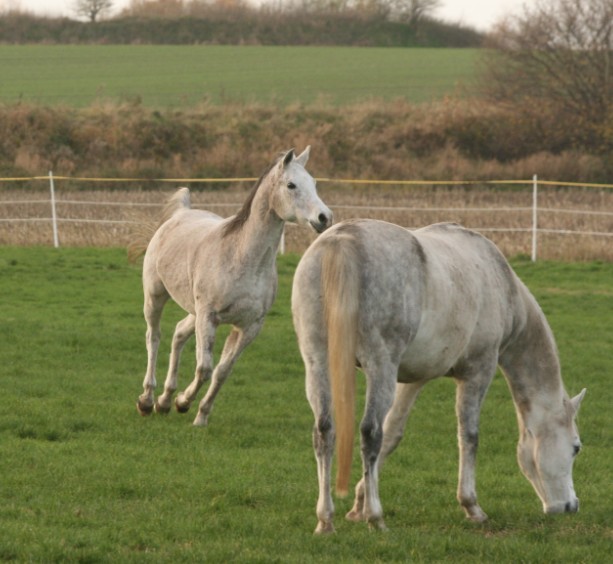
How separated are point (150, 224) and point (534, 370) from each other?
533cm

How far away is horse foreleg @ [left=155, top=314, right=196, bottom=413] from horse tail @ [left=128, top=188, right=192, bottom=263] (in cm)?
133

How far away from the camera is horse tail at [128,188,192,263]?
437 inches

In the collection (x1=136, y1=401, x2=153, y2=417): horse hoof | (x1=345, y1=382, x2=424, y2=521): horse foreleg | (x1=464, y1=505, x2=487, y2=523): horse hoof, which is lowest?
(x1=136, y1=401, x2=153, y2=417): horse hoof

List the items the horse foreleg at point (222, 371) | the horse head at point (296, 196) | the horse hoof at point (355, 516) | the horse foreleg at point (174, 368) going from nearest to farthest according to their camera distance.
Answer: the horse hoof at point (355, 516), the horse head at point (296, 196), the horse foreleg at point (222, 371), the horse foreleg at point (174, 368)

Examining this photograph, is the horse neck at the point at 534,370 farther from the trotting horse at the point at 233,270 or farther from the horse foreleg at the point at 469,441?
the trotting horse at the point at 233,270

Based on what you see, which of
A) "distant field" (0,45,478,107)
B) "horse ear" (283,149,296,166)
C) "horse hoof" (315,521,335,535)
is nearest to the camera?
"horse hoof" (315,521,335,535)

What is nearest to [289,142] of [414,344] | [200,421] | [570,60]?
[570,60]

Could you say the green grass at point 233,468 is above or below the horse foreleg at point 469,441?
below

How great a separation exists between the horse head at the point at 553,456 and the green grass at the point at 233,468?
0.15 meters

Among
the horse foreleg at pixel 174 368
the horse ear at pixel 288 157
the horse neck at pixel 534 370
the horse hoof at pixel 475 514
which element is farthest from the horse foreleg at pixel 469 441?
the horse foreleg at pixel 174 368

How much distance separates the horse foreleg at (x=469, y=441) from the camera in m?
6.60

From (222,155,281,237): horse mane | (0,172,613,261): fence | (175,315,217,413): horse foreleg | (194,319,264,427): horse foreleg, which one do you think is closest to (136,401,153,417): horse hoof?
(194,319,264,427): horse foreleg

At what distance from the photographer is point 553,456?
6848 mm

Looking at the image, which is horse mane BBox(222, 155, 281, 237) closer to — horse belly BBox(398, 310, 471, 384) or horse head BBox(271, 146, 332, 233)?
horse head BBox(271, 146, 332, 233)
